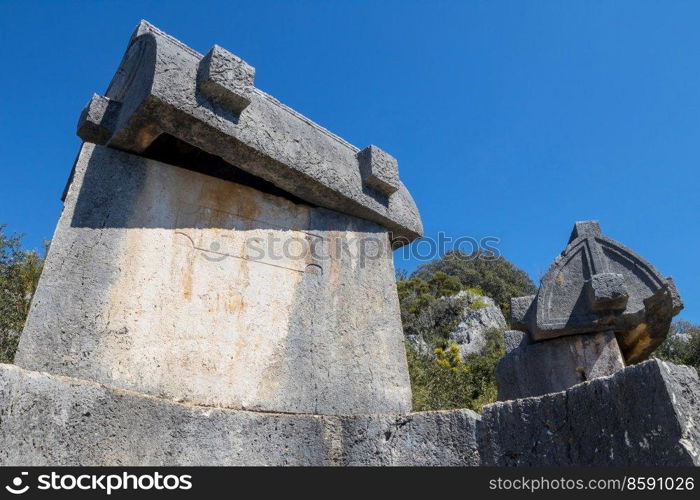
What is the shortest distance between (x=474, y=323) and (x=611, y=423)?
75.6 ft

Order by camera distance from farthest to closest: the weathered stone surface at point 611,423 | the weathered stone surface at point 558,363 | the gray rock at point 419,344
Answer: the gray rock at point 419,344 < the weathered stone surface at point 558,363 < the weathered stone surface at point 611,423

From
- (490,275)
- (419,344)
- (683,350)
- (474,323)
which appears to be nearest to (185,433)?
(419,344)

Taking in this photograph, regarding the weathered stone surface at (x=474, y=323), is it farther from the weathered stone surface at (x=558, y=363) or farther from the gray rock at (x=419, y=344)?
the weathered stone surface at (x=558, y=363)

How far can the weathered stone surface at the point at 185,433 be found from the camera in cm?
199

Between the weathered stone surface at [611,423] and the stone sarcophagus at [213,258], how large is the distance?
88 centimetres

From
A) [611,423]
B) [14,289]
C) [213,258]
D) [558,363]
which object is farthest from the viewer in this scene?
[14,289]

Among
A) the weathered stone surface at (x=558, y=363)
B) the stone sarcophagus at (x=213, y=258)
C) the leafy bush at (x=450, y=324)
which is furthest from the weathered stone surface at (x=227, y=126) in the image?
the leafy bush at (x=450, y=324)

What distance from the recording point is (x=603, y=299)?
459cm

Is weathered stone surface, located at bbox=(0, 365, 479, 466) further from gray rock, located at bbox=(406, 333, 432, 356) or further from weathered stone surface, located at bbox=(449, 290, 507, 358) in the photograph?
weathered stone surface, located at bbox=(449, 290, 507, 358)

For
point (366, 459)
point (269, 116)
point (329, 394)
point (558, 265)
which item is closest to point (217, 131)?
point (269, 116)

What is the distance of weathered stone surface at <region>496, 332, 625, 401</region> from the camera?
14.9 feet

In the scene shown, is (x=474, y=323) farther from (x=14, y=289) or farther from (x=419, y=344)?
(x=14, y=289)

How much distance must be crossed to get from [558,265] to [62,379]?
4.27 metres

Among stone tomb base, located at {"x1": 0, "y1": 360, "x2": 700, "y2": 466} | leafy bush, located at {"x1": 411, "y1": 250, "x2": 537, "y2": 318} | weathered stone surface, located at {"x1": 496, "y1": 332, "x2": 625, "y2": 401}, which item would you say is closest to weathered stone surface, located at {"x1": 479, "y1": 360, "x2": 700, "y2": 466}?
stone tomb base, located at {"x1": 0, "y1": 360, "x2": 700, "y2": 466}
